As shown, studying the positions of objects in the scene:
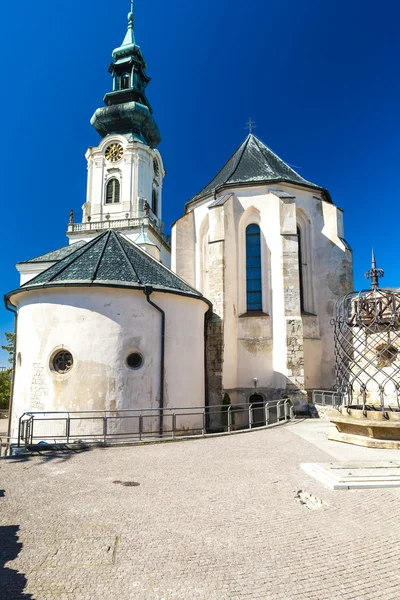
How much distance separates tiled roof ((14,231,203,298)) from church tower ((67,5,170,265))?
17580 mm

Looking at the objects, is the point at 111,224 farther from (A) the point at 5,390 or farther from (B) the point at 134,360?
(B) the point at 134,360

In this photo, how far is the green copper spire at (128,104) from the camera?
38438mm

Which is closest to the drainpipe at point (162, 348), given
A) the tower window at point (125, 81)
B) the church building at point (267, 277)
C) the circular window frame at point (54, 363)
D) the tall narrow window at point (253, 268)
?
the circular window frame at point (54, 363)

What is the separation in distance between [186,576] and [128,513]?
1815 millimetres

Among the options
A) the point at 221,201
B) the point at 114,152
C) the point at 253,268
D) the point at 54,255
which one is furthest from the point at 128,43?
the point at 253,268

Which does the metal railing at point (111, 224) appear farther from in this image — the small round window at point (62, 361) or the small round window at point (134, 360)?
the small round window at point (62, 361)

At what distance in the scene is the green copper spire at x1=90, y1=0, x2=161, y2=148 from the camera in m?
38.4

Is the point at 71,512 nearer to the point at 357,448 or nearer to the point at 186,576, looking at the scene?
the point at 186,576

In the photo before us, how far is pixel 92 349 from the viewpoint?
11984mm

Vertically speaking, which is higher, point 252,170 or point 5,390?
point 252,170

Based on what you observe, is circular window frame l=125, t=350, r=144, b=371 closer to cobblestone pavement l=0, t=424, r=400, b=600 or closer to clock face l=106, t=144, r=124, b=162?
cobblestone pavement l=0, t=424, r=400, b=600

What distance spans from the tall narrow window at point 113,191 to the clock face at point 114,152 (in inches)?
80.8

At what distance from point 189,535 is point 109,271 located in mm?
9914

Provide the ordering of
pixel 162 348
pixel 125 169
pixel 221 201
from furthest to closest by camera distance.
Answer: pixel 125 169 → pixel 221 201 → pixel 162 348
